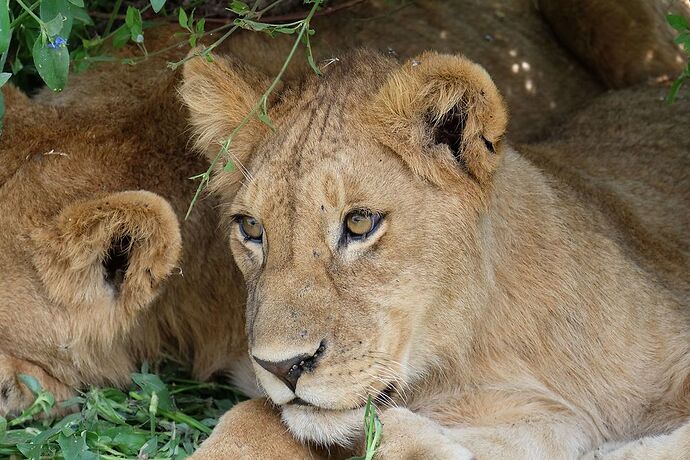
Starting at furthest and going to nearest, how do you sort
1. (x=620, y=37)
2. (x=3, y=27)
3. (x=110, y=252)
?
1. (x=620, y=37)
2. (x=110, y=252)
3. (x=3, y=27)

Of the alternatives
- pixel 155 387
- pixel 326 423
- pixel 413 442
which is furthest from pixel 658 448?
pixel 155 387

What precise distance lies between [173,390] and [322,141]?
1124mm

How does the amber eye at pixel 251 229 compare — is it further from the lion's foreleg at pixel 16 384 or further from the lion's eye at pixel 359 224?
the lion's foreleg at pixel 16 384

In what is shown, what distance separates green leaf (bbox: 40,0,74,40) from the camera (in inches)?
117

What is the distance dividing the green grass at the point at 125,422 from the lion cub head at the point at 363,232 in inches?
21.5

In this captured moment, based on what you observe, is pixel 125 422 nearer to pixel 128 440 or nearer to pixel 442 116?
pixel 128 440

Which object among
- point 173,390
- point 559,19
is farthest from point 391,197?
point 559,19

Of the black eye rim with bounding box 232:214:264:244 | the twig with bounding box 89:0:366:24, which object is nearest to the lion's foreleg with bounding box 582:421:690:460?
the black eye rim with bounding box 232:214:264:244

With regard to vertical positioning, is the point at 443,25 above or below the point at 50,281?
above

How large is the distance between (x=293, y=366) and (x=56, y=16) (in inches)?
45.5

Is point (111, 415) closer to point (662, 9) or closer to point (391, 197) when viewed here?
point (391, 197)

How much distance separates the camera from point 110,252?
3.33m

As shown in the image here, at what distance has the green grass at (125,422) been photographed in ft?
10.3

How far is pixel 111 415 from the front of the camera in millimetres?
3412
